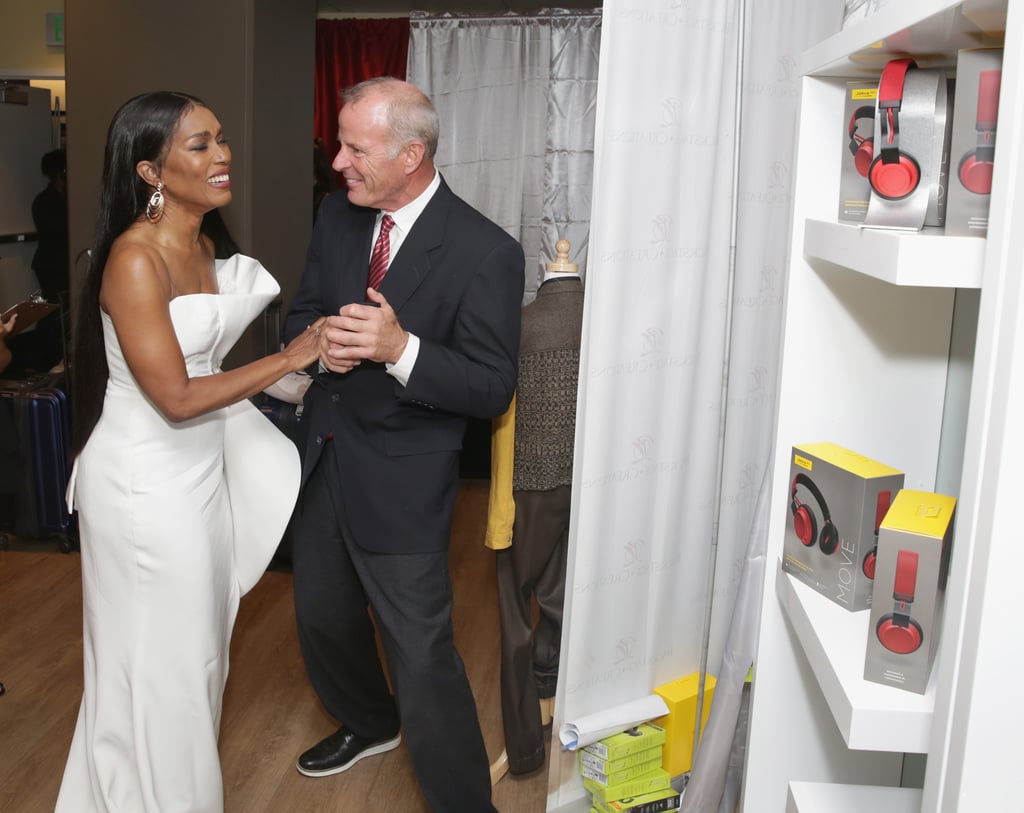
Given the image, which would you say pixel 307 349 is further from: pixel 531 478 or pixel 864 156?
pixel 864 156

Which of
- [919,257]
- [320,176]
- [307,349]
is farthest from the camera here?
[320,176]

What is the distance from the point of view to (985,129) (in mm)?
1006

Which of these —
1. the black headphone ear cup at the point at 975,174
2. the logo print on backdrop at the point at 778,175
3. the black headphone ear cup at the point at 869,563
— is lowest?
the black headphone ear cup at the point at 869,563

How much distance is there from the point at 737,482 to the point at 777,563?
1.12m

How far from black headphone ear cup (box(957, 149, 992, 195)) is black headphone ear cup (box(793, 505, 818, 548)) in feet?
1.57

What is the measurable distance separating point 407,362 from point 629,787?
1.13 m

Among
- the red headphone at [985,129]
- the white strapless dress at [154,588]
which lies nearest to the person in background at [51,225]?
the white strapless dress at [154,588]

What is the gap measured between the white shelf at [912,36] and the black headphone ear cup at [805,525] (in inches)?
21.8

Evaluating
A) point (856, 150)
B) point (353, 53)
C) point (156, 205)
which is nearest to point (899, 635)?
point (856, 150)

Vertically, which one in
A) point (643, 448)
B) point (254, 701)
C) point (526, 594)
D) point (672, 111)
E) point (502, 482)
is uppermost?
point (672, 111)

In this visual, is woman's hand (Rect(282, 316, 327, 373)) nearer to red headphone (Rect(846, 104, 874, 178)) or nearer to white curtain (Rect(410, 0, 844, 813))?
white curtain (Rect(410, 0, 844, 813))

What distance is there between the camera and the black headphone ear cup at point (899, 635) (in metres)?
1.07

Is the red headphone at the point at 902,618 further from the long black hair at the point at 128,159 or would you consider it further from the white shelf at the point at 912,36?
the long black hair at the point at 128,159

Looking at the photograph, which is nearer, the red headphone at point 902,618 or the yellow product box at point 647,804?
the red headphone at point 902,618
